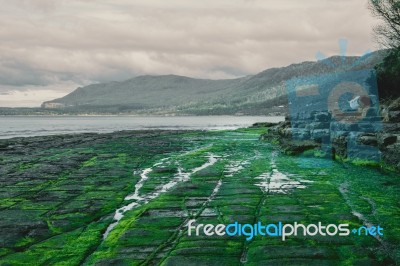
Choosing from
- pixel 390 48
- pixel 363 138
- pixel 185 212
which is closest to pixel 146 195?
pixel 185 212

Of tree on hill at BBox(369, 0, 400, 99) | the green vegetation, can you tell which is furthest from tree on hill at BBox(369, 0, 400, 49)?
the green vegetation

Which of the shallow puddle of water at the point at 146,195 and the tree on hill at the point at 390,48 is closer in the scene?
the shallow puddle of water at the point at 146,195

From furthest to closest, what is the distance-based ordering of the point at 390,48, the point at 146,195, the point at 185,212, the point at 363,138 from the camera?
the point at 390,48 → the point at 363,138 → the point at 146,195 → the point at 185,212

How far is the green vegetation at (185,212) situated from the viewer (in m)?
9.60

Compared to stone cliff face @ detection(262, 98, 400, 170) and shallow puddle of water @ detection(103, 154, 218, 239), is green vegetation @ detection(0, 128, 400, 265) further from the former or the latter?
stone cliff face @ detection(262, 98, 400, 170)

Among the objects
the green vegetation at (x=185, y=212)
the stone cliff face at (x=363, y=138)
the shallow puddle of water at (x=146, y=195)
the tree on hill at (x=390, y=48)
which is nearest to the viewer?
the green vegetation at (x=185, y=212)

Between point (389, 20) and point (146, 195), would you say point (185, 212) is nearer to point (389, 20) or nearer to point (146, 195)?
point (146, 195)

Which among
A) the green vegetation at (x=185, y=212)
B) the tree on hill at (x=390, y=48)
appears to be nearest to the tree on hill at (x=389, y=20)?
the tree on hill at (x=390, y=48)

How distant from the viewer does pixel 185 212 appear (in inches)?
539

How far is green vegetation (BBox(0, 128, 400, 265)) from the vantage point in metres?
9.60

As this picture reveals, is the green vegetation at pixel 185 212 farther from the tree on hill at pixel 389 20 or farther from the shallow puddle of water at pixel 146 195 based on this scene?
the tree on hill at pixel 389 20

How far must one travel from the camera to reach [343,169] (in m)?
23.6

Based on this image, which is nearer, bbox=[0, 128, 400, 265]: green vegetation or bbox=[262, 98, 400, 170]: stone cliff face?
bbox=[0, 128, 400, 265]: green vegetation

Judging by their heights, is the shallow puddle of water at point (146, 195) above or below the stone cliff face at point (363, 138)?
below
